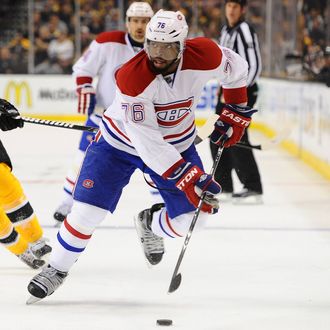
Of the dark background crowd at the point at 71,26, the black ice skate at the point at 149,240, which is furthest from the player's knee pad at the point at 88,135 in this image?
the dark background crowd at the point at 71,26

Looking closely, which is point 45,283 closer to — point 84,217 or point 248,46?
point 84,217

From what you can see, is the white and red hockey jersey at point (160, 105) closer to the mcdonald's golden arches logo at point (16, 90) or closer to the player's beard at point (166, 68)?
the player's beard at point (166, 68)

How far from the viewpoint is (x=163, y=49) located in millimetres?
2912

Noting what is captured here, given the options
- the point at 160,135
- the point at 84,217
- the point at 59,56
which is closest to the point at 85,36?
the point at 59,56

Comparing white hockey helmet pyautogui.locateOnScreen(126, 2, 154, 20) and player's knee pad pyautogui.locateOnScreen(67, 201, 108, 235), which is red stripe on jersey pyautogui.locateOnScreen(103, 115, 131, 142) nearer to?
player's knee pad pyautogui.locateOnScreen(67, 201, 108, 235)

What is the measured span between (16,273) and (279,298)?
104 cm

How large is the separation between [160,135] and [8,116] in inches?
27.5

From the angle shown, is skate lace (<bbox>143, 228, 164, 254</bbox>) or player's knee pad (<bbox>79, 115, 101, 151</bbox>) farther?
player's knee pad (<bbox>79, 115, 101, 151</bbox>)

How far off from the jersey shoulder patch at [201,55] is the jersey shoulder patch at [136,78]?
15 centimetres

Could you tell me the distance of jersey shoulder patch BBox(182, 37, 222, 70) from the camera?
306 centimetres

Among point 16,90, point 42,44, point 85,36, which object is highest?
point 85,36

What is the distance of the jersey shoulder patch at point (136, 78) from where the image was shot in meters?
2.94

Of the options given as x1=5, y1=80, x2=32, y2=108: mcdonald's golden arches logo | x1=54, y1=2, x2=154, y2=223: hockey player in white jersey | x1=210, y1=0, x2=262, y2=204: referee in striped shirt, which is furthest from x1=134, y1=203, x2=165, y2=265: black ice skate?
x1=5, y1=80, x2=32, y2=108: mcdonald's golden arches logo

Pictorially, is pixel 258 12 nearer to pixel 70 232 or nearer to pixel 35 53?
pixel 35 53
